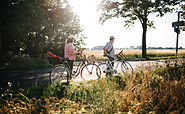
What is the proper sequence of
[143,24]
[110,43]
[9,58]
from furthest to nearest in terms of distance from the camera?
[143,24] → [9,58] → [110,43]

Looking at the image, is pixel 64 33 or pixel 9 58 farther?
pixel 64 33

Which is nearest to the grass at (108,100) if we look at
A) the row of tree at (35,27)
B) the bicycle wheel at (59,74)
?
the bicycle wheel at (59,74)

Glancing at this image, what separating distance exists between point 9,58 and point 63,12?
8500 mm

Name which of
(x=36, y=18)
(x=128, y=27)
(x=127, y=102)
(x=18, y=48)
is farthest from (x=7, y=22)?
(x=128, y=27)

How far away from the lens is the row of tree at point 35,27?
498 inches

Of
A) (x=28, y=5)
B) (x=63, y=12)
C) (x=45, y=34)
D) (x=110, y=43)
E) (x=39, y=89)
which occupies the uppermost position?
(x=63, y=12)

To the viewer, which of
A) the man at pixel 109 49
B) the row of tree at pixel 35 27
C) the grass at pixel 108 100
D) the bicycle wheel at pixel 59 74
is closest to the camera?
the grass at pixel 108 100

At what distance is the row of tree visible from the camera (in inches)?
498

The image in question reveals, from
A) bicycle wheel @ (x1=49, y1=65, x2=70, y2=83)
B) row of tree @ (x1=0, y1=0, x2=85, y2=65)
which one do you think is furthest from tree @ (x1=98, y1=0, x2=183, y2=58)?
bicycle wheel @ (x1=49, y1=65, x2=70, y2=83)

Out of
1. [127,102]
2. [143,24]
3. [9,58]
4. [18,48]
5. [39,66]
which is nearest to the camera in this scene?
[127,102]

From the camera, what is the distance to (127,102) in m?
3.17

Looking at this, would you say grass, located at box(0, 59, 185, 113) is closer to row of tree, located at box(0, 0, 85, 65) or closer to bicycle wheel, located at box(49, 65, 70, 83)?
bicycle wheel, located at box(49, 65, 70, 83)

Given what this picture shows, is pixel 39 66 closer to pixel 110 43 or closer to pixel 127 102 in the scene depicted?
pixel 110 43

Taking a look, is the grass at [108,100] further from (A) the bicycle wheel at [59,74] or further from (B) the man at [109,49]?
(B) the man at [109,49]
